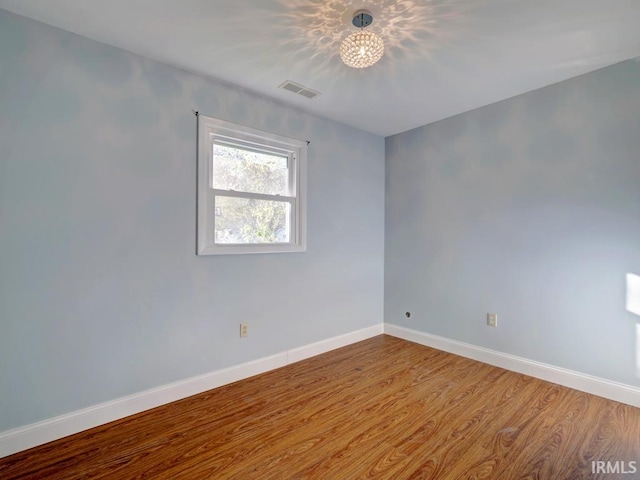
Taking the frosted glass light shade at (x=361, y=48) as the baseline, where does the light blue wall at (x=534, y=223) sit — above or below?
below

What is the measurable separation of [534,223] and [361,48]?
2.12m

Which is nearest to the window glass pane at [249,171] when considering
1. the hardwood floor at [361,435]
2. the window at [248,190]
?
the window at [248,190]

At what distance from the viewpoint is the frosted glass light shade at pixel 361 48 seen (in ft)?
5.57

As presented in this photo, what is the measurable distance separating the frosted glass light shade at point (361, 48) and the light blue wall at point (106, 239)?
1156 millimetres

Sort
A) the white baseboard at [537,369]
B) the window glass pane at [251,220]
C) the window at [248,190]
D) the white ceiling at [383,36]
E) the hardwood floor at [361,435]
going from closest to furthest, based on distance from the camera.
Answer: the hardwood floor at [361,435] → the white ceiling at [383,36] → the white baseboard at [537,369] → the window at [248,190] → the window glass pane at [251,220]

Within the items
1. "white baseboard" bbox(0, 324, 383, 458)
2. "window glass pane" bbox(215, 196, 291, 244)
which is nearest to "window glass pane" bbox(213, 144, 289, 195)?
"window glass pane" bbox(215, 196, 291, 244)

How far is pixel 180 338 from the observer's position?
227 cm

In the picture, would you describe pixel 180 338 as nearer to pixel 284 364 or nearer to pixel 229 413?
pixel 229 413

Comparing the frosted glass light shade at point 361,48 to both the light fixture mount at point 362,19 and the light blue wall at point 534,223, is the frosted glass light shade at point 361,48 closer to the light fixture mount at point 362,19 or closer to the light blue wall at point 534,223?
the light fixture mount at point 362,19

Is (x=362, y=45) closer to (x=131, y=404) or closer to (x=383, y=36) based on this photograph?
(x=383, y=36)

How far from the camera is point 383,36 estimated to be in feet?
6.26

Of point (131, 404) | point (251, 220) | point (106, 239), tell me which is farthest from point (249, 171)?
point (131, 404)

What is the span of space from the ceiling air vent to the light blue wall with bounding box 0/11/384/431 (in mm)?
278

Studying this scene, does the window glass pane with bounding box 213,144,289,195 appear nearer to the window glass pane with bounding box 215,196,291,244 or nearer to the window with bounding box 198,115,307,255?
the window with bounding box 198,115,307,255
